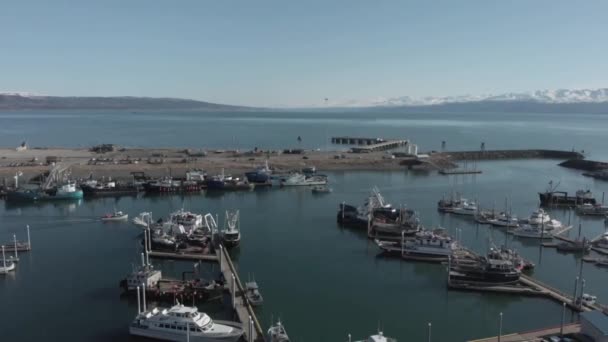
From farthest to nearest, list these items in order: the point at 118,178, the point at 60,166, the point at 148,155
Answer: the point at 148,155
the point at 60,166
the point at 118,178

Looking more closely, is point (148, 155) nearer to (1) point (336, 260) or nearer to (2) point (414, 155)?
(2) point (414, 155)

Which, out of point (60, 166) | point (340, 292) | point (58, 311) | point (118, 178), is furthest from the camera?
point (60, 166)

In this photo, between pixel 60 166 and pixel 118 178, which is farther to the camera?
pixel 60 166

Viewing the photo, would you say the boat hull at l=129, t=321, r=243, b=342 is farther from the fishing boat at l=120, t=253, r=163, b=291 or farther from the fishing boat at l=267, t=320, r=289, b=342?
the fishing boat at l=120, t=253, r=163, b=291

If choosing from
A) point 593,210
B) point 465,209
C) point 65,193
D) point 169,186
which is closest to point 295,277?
point 465,209

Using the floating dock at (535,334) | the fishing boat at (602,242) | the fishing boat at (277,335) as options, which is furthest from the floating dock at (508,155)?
the fishing boat at (277,335)

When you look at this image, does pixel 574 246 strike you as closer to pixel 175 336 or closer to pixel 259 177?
pixel 175 336

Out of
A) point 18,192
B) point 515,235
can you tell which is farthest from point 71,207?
point 515,235
